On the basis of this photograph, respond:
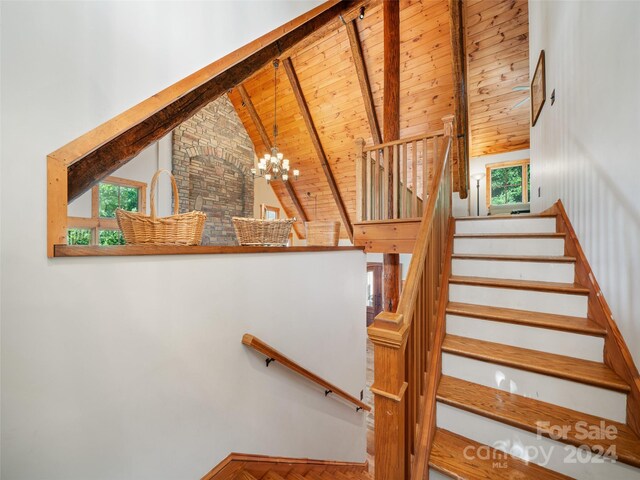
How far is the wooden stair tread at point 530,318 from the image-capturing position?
1451 mm

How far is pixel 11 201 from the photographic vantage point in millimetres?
1005

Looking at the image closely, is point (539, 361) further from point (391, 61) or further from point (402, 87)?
point (402, 87)

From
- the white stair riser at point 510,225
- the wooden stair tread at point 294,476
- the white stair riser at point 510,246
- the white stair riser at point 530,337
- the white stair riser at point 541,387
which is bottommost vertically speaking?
the wooden stair tread at point 294,476

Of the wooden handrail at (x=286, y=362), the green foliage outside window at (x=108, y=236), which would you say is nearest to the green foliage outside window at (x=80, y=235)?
the green foliage outside window at (x=108, y=236)

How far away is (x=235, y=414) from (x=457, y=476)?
1.37 meters

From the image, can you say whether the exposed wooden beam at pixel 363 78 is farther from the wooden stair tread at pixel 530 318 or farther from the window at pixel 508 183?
the wooden stair tread at pixel 530 318

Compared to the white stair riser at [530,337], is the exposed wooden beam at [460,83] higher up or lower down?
higher up

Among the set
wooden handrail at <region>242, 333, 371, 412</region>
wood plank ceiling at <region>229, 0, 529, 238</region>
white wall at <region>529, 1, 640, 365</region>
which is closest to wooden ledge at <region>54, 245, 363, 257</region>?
wooden handrail at <region>242, 333, 371, 412</region>

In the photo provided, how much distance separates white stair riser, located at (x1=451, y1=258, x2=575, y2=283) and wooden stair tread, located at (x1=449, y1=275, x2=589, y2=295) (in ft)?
0.15

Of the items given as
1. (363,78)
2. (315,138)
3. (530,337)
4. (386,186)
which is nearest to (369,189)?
(386,186)

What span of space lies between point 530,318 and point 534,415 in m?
0.52

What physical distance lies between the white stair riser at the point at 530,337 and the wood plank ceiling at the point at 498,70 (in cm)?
467

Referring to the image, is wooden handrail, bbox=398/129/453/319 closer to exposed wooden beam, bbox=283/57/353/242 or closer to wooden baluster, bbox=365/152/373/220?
wooden baluster, bbox=365/152/373/220

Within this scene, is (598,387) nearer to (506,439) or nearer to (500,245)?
(506,439)
